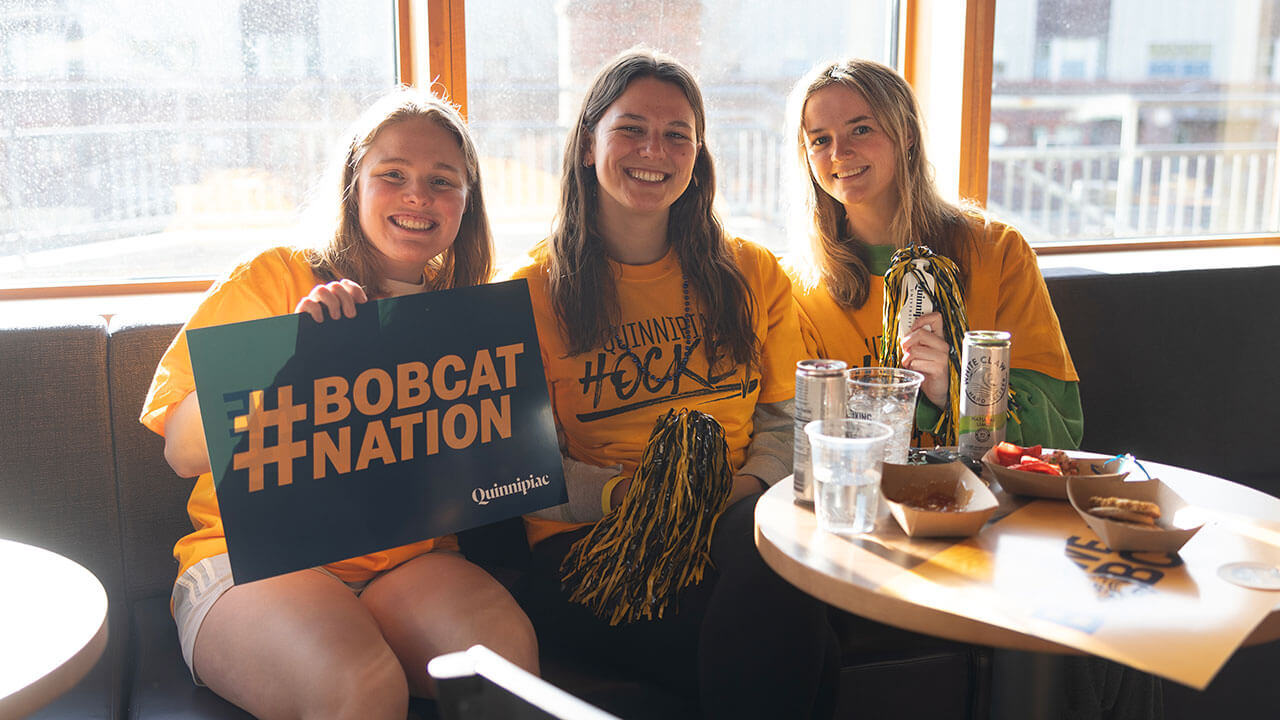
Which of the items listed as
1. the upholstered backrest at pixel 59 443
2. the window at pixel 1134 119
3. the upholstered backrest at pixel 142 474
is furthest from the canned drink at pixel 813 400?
the window at pixel 1134 119

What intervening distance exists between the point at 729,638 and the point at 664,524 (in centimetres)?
19

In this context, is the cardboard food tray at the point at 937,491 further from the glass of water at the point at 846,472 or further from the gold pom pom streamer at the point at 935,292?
the gold pom pom streamer at the point at 935,292

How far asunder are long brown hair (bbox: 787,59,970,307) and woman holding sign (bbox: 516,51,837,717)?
0.13m

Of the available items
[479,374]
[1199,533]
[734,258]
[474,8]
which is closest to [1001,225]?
[734,258]

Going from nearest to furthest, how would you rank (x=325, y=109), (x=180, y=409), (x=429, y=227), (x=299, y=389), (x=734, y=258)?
(x=299, y=389) → (x=180, y=409) → (x=429, y=227) → (x=734, y=258) → (x=325, y=109)

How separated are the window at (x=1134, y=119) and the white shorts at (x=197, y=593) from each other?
2367mm

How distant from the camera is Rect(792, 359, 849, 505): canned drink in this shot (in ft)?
4.23

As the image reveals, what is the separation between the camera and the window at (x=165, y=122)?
2.21 metres

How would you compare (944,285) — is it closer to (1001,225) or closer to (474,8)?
(1001,225)

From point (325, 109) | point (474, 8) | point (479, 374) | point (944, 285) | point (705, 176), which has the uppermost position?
point (474, 8)

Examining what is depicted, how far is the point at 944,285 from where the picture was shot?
5.09 feet

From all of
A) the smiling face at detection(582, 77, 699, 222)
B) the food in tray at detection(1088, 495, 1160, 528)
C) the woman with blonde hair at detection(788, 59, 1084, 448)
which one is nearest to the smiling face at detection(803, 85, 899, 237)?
the woman with blonde hair at detection(788, 59, 1084, 448)

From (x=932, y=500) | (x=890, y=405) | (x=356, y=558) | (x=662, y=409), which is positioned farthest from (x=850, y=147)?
(x=356, y=558)

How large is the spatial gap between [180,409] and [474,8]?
4.54 ft
